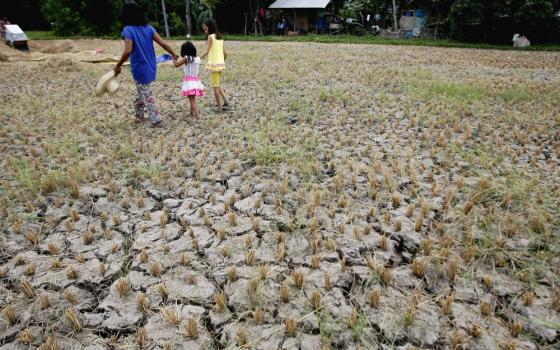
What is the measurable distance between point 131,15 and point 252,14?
941 inches

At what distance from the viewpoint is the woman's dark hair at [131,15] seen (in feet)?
16.1

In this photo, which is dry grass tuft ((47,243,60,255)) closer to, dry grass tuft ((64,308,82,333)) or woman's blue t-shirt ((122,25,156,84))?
dry grass tuft ((64,308,82,333))

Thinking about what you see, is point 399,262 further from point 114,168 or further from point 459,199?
point 114,168

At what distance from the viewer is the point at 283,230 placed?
289 centimetres

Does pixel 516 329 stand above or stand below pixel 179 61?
below

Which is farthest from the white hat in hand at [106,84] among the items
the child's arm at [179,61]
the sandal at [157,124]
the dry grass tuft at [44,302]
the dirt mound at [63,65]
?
the dirt mound at [63,65]

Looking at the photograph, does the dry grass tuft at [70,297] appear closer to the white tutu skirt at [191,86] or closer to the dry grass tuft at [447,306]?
the dry grass tuft at [447,306]

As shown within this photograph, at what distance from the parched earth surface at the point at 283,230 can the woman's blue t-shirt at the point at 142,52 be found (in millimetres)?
762

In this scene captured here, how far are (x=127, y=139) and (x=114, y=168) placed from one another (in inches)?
39.1

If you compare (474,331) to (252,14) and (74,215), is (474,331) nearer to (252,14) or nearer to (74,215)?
(74,215)

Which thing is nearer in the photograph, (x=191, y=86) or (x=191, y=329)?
(x=191, y=329)

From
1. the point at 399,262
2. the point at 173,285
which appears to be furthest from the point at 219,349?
the point at 399,262

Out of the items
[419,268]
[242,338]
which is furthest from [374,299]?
[242,338]

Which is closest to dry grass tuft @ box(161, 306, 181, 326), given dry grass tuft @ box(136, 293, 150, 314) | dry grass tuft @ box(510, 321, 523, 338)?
dry grass tuft @ box(136, 293, 150, 314)
